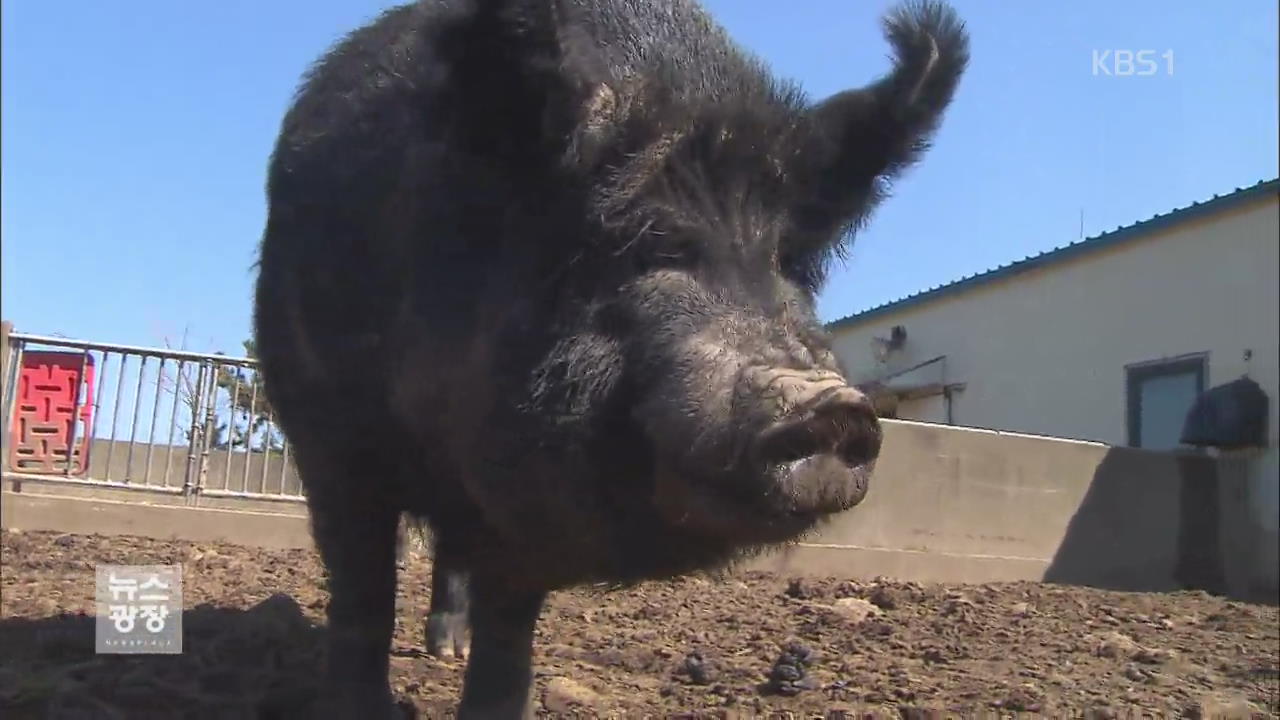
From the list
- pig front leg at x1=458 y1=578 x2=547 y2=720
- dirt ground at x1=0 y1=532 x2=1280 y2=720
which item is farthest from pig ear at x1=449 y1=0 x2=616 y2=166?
pig front leg at x1=458 y1=578 x2=547 y2=720

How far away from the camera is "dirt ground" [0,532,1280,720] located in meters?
4.02

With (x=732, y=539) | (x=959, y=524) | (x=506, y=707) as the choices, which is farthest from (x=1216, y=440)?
(x=732, y=539)

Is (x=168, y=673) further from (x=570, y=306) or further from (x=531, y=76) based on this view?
(x=531, y=76)

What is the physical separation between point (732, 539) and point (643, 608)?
13.1 ft

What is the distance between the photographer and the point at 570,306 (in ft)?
8.52

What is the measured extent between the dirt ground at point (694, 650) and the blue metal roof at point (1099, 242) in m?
4.49

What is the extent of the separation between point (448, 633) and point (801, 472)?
338 cm

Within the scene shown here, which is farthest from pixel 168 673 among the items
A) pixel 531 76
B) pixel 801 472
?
pixel 801 472

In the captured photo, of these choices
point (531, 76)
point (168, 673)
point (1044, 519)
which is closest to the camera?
point (531, 76)

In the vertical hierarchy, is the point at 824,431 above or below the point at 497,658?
above

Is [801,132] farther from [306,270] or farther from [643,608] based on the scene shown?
[643,608]

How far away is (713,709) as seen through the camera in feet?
13.8

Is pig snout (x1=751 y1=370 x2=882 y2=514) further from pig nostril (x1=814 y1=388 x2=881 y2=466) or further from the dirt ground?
the dirt ground

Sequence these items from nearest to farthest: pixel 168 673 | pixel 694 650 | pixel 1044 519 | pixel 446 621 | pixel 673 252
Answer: pixel 673 252 → pixel 168 673 → pixel 446 621 → pixel 694 650 → pixel 1044 519
